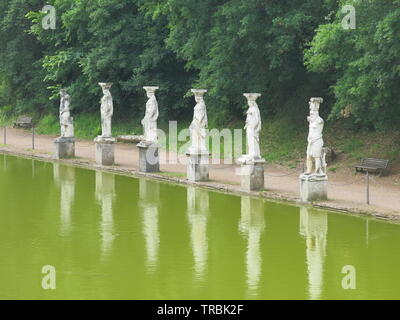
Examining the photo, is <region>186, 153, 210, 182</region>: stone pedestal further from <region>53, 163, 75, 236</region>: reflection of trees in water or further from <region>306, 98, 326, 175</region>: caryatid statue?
<region>306, 98, 326, 175</region>: caryatid statue

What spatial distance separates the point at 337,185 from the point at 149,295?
12796 mm

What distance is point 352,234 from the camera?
20.5m

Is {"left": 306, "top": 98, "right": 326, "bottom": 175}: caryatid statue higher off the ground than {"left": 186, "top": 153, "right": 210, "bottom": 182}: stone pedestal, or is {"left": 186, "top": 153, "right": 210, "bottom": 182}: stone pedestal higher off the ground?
{"left": 306, "top": 98, "right": 326, "bottom": 175}: caryatid statue

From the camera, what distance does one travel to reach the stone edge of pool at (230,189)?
2242cm

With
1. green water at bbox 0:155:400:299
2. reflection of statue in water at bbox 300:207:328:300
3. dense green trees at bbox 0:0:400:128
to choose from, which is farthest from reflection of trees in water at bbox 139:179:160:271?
dense green trees at bbox 0:0:400:128

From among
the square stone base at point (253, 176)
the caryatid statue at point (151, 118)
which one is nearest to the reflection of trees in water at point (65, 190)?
the caryatid statue at point (151, 118)

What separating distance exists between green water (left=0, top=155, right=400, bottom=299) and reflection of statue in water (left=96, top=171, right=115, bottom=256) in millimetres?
50

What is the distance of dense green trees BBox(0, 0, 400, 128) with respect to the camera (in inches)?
1050

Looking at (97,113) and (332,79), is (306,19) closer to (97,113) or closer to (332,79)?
(332,79)

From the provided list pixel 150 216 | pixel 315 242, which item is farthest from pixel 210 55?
pixel 315 242

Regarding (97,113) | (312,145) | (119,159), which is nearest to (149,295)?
(312,145)

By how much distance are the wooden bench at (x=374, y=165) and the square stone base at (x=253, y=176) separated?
3.78m

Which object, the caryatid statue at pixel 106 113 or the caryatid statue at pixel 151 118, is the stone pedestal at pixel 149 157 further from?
the caryatid statue at pixel 106 113
